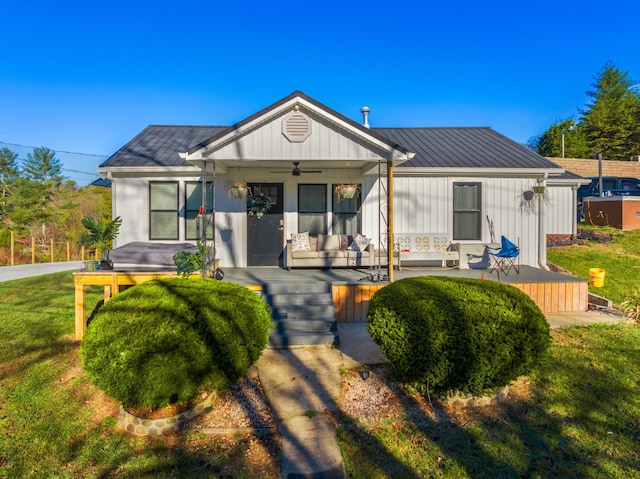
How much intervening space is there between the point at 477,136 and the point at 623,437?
9.85m

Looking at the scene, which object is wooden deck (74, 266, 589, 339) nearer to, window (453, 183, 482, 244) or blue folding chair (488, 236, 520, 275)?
blue folding chair (488, 236, 520, 275)

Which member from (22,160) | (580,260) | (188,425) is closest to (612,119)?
(580,260)

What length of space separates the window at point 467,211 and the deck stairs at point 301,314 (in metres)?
4.49

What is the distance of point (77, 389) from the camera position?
13.8 ft

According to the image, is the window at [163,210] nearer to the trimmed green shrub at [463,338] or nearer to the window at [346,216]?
the window at [346,216]

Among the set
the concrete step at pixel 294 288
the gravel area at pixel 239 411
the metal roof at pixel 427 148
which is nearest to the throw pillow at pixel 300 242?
the concrete step at pixel 294 288

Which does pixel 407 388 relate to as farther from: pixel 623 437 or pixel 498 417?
pixel 623 437

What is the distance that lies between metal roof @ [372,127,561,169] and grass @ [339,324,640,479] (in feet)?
A: 19.7

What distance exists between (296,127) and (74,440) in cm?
548

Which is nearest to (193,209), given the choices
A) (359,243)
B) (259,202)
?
(259,202)

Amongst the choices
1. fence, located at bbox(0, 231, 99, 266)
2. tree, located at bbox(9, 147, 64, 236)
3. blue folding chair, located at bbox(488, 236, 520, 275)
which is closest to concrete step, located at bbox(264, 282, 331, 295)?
blue folding chair, located at bbox(488, 236, 520, 275)

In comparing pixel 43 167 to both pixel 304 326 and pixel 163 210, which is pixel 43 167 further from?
pixel 304 326

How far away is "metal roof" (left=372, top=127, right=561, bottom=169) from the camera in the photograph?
9281 mm

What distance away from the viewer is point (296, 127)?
688 centimetres
